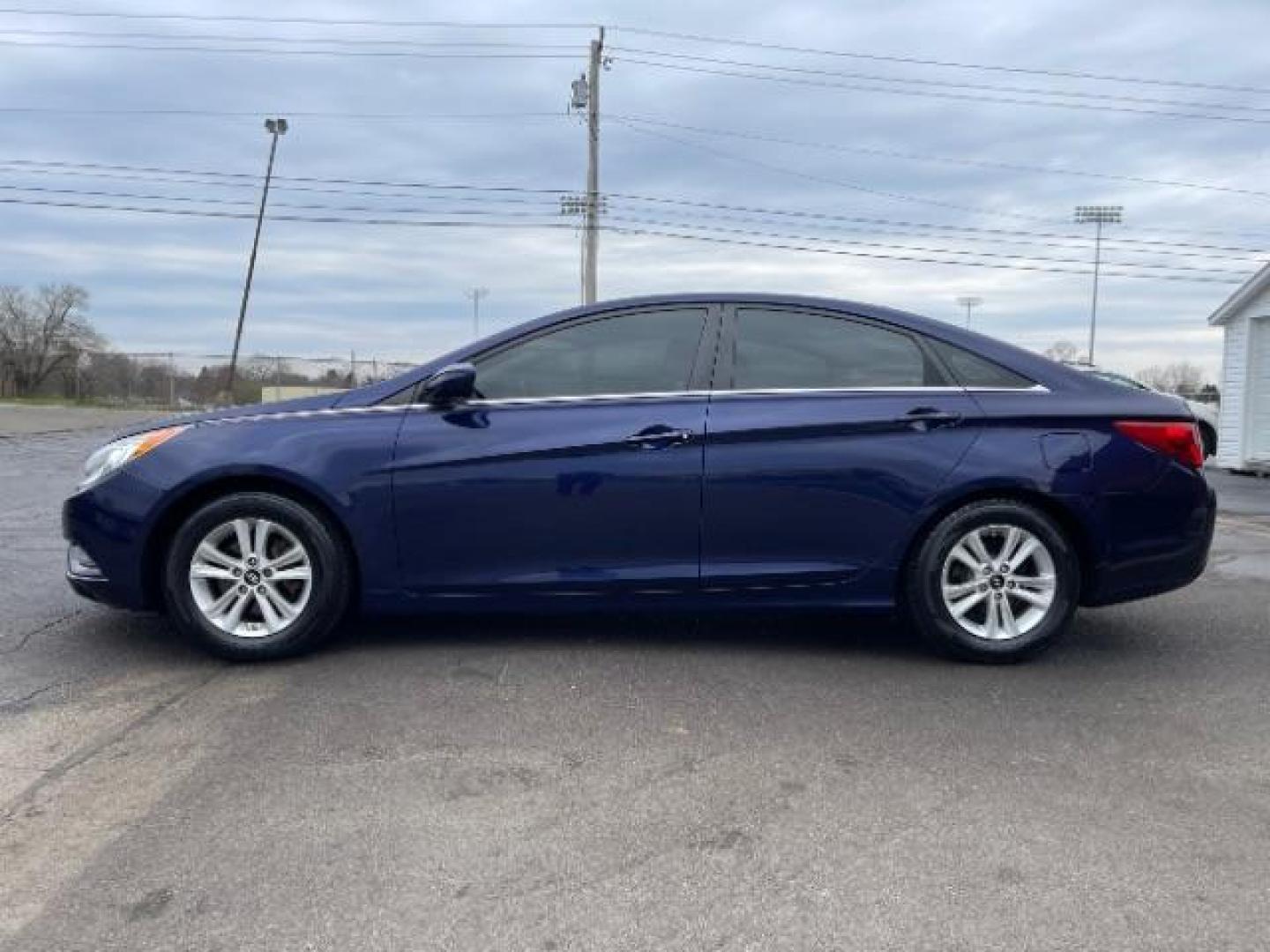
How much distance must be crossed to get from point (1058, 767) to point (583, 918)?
178 centimetres

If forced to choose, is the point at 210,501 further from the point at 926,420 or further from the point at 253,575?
the point at 926,420

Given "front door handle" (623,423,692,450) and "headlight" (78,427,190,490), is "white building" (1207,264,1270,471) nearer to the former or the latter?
"front door handle" (623,423,692,450)

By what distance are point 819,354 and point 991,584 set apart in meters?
1.23

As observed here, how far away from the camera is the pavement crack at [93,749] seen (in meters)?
3.22

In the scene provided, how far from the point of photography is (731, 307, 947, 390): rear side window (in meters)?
4.73

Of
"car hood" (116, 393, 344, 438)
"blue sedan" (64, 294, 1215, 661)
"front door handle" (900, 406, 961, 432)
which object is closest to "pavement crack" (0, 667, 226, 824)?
"blue sedan" (64, 294, 1215, 661)

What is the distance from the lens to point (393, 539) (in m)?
4.54

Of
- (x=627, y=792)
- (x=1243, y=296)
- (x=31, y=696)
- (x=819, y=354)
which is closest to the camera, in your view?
(x=627, y=792)

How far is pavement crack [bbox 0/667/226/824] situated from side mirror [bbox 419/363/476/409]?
1434 mm

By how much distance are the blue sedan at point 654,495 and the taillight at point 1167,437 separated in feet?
0.03

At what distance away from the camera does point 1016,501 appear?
469cm

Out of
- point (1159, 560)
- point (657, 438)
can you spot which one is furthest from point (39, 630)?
point (1159, 560)

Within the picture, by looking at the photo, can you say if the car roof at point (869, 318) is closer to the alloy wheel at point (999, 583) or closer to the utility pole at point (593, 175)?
the alloy wheel at point (999, 583)

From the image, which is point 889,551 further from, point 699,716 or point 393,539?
point 393,539
